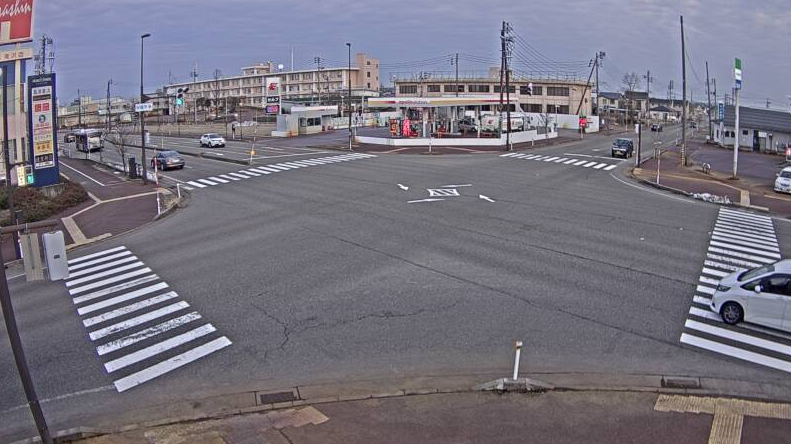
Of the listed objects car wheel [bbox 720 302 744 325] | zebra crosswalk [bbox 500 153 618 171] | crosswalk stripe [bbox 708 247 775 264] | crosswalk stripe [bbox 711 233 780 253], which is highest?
zebra crosswalk [bbox 500 153 618 171]

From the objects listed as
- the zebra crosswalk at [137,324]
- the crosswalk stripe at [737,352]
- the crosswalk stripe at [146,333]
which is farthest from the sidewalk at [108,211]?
the crosswalk stripe at [737,352]

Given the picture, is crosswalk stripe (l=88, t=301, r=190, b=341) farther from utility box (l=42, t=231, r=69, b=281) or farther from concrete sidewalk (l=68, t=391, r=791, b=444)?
concrete sidewalk (l=68, t=391, r=791, b=444)

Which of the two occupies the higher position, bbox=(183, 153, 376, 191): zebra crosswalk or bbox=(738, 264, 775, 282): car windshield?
bbox=(183, 153, 376, 191): zebra crosswalk

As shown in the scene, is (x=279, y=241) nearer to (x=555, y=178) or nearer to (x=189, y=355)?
(x=189, y=355)

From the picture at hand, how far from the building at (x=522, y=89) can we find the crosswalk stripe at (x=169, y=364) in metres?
102

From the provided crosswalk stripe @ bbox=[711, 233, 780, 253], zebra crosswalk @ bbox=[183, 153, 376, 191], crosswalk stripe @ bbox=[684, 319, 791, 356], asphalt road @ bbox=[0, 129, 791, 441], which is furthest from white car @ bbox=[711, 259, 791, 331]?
zebra crosswalk @ bbox=[183, 153, 376, 191]

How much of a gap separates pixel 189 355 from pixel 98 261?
10.3 metres

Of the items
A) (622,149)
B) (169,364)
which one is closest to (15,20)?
(169,364)

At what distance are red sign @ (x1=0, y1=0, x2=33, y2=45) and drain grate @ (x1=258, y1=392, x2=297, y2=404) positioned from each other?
11.6 m

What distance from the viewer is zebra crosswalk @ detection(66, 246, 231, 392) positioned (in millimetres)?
12359

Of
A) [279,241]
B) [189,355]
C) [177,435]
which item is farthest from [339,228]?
[177,435]

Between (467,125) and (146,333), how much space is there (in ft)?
216

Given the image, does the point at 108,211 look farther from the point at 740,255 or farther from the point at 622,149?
the point at 622,149

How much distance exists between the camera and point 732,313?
1397 centimetres
